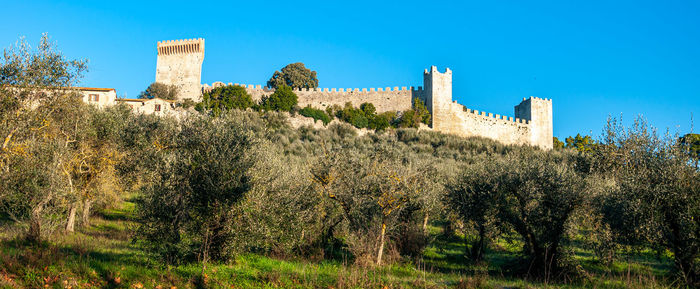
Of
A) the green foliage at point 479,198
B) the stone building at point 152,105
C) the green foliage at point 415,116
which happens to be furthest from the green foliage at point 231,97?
the green foliage at point 479,198

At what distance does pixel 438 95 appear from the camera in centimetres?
5278

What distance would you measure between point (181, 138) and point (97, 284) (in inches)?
141

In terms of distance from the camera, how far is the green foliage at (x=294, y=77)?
59656mm

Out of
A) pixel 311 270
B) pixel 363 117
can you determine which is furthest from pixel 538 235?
pixel 363 117

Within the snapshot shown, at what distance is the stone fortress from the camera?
A: 173 feet

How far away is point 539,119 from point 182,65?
131ft

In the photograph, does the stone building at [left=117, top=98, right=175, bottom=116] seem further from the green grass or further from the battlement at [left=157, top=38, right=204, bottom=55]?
the green grass

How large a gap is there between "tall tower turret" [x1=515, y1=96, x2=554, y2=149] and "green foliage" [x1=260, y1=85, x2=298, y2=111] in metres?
25.9

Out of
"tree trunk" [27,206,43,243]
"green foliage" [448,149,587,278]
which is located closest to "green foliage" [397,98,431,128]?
"green foliage" [448,149,587,278]

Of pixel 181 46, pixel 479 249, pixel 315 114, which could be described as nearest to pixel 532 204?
pixel 479 249

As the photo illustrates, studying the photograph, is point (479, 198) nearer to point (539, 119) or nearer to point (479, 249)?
point (479, 249)

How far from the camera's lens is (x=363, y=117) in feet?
167

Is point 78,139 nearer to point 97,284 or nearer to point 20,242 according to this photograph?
point 20,242

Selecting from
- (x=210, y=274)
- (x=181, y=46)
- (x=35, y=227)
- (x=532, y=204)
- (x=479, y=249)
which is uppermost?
(x=181, y=46)
